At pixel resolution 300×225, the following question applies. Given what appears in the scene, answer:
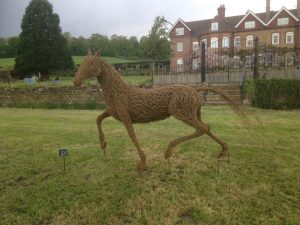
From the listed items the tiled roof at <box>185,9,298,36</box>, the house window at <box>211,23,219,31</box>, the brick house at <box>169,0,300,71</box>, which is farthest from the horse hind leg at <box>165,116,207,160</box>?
the house window at <box>211,23,219,31</box>

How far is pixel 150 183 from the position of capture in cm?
439

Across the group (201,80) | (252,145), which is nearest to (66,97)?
(201,80)

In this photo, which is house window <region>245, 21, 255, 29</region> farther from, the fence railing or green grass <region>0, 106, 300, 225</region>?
green grass <region>0, 106, 300, 225</region>

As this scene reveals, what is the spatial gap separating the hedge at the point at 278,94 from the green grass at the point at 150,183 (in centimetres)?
584

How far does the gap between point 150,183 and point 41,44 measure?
40.1 m

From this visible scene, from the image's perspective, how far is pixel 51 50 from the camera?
40188 millimetres

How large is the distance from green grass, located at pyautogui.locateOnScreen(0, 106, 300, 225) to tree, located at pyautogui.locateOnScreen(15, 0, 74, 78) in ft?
115

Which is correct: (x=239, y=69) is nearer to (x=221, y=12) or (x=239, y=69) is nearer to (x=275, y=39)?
(x=275, y=39)

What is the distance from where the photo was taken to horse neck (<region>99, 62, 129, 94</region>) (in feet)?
14.5

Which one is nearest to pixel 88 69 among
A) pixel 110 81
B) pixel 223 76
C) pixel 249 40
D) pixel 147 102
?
pixel 110 81

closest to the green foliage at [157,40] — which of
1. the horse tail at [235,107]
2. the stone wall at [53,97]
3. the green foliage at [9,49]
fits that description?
the stone wall at [53,97]

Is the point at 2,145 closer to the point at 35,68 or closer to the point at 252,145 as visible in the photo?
the point at 252,145

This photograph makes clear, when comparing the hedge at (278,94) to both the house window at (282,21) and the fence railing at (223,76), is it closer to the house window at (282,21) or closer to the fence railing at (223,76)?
the fence railing at (223,76)

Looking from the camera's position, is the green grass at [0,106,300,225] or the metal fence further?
the metal fence
